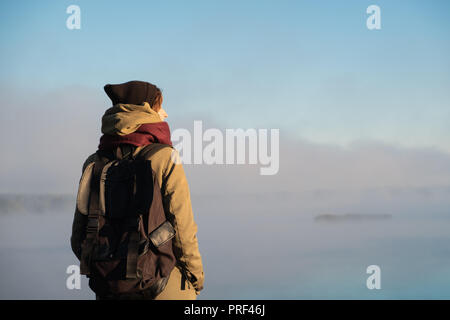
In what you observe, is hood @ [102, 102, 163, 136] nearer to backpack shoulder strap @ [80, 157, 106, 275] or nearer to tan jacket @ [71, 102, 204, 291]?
tan jacket @ [71, 102, 204, 291]

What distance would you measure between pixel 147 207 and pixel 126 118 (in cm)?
67

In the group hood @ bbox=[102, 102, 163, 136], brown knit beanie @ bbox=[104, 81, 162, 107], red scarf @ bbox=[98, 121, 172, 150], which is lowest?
red scarf @ bbox=[98, 121, 172, 150]

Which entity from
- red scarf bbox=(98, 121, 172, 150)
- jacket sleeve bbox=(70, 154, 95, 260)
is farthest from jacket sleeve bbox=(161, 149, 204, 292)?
jacket sleeve bbox=(70, 154, 95, 260)

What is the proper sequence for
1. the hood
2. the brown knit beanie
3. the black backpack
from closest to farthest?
the black backpack < the hood < the brown knit beanie

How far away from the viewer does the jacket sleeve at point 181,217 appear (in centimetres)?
344

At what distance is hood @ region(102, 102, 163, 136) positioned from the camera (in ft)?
11.3

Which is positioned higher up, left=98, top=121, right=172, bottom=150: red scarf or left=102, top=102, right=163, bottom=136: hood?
left=102, top=102, right=163, bottom=136: hood

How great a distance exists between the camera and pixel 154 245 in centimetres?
335

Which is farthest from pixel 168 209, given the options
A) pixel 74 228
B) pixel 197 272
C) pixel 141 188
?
pixel 74 228

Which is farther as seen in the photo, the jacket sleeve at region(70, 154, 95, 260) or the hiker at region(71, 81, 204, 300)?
the jacket sleeve at region(70, 154, 95, 260)

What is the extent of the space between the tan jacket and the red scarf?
0.06m

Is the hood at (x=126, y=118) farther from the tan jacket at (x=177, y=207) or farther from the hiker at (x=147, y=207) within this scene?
the tan jacket at (x=177, y=207)
